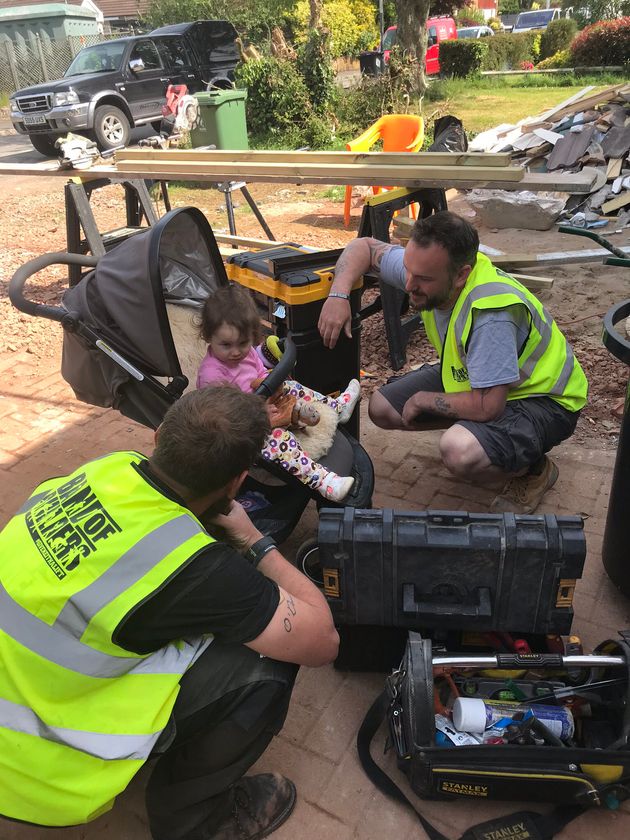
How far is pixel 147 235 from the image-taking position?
8.83ft

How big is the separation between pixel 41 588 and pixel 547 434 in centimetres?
238

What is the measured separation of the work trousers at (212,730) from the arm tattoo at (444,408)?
1.66 metres

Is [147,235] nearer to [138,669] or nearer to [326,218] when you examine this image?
[138,669]

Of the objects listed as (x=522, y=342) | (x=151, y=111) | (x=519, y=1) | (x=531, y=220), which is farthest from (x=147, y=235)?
(x=519, y=1)

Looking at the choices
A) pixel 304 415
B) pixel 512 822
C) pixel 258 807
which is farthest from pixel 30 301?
pixel 512 822

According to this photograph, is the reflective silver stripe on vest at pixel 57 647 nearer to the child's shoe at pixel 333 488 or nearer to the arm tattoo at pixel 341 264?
the child's shoe at pixel 333 488

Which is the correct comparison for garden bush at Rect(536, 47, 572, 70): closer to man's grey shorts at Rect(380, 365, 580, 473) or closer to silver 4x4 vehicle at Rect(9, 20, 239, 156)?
silver 4x4 vehicle at Rect(9, 20, 239, 156)

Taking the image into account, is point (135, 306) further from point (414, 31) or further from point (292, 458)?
point (414, 31)

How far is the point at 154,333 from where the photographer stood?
268cm

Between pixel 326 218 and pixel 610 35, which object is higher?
pixel 610 35

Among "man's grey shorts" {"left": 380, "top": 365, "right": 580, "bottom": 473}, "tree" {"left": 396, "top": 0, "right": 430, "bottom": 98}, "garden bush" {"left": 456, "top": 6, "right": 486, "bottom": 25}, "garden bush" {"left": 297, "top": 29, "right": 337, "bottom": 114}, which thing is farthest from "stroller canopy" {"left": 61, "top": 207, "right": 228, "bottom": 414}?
"garden bush" {"left": 456, "top": 6, "right": 486, "bottom": 25}

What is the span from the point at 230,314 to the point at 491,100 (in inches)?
686

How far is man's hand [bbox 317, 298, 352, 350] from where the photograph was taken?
3373 millimetres

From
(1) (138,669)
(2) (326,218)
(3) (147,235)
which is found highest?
(3) (147,235)
